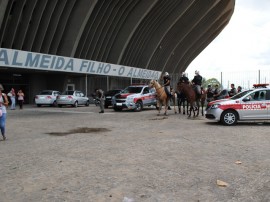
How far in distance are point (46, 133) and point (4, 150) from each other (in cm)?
308

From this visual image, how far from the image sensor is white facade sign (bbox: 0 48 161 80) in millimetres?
23692

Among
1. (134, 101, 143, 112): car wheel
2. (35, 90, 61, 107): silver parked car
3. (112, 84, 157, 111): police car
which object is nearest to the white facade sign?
(35, 90, 61, 107): silver parked car

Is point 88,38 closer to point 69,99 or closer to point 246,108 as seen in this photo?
point 69,99

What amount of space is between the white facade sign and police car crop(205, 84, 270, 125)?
16998mm

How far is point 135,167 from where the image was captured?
20.4ft

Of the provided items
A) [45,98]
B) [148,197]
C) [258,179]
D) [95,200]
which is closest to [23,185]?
[95,200]

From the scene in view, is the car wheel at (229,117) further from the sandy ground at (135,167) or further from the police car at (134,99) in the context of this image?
the police car at (134,99)

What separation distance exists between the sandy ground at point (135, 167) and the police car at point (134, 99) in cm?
1038

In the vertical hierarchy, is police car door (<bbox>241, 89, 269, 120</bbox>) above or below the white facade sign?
below

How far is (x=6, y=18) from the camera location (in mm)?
27922

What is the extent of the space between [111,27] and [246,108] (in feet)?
98.5

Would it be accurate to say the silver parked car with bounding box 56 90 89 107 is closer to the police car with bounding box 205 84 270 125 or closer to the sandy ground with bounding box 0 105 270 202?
the police car with bounding box 205 84 270 125

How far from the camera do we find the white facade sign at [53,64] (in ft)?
77.7

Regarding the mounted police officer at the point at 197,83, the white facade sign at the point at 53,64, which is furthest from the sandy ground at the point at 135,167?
the white facade sign at the point at 53,64
